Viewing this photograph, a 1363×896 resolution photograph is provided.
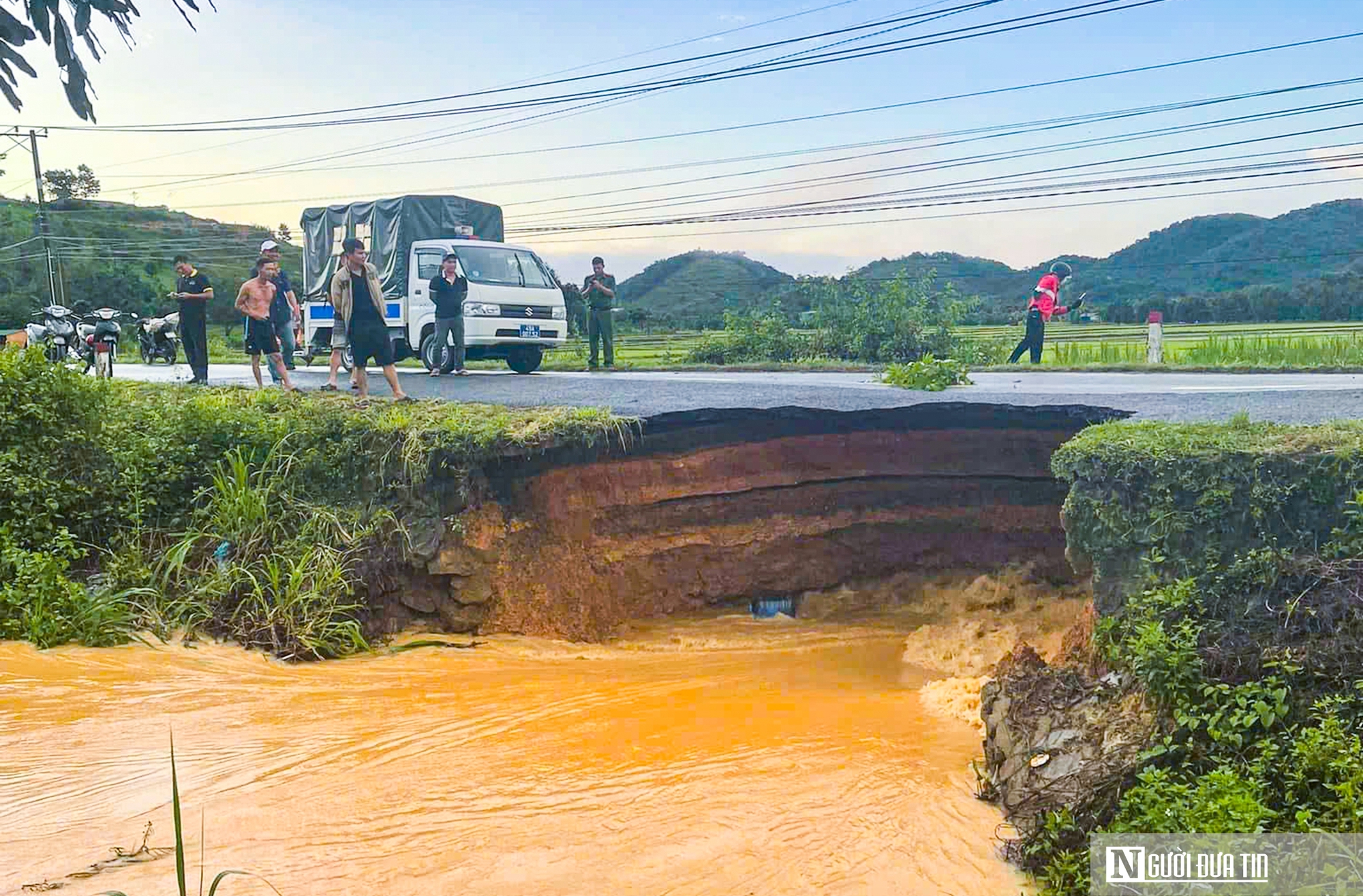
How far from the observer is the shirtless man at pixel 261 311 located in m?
12.5

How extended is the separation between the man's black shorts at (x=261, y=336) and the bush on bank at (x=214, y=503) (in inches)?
138

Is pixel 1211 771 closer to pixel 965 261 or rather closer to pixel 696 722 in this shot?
pixel 696 722

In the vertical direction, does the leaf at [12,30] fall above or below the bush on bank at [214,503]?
above

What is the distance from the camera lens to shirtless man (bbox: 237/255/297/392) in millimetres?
12469

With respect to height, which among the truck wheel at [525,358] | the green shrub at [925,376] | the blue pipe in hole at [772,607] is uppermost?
the truck wheel at [525,358]

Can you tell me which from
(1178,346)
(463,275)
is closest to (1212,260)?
(1178,346)

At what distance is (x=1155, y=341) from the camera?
684 inches

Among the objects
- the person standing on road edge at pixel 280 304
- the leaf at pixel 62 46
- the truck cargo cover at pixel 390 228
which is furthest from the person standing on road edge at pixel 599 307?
the leaf at pixel 62 46

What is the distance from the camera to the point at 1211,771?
4355mm

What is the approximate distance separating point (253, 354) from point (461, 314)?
8.36 feet

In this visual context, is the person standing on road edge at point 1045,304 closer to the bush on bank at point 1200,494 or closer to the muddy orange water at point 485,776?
the muddy orange water at point 485,776

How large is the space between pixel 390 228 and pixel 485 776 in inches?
544

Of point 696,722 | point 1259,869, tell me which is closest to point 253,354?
point 696,722

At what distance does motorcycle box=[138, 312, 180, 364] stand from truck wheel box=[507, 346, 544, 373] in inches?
466
